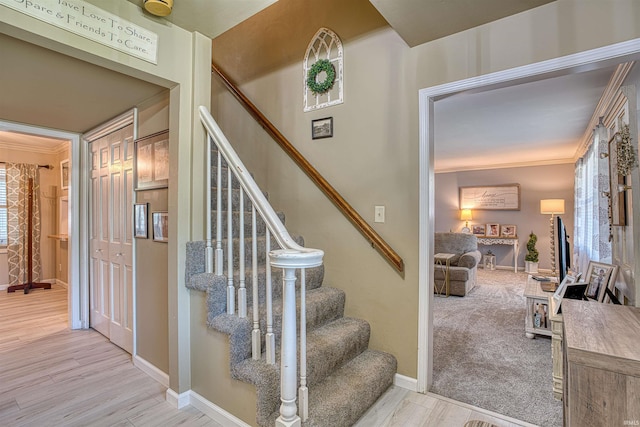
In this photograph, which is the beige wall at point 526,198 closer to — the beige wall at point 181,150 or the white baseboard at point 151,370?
the beige wall at point 181,150

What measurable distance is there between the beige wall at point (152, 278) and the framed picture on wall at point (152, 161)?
0.05 metres

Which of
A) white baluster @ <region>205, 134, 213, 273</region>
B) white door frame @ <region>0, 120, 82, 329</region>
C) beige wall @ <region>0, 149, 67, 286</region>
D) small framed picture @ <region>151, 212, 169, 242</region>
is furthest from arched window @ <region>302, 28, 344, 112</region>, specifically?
beige wall @ <region>0, 149, 67, 286</region>

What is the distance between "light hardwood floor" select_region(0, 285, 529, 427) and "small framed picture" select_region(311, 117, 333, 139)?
1946 mm

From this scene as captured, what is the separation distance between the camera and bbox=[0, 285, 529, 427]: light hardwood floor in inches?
73.4

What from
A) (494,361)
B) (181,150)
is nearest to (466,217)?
(494,361)

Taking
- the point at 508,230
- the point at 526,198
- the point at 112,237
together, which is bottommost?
the point at 508,230

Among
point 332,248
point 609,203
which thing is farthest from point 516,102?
point 332,248

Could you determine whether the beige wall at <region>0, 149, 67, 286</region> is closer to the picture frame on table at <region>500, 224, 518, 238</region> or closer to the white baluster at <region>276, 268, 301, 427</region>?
the white baluster at <region>276, 268, 301, 427</region>

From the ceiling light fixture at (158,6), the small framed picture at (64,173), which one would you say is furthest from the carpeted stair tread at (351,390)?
the small framed picture at (64,173)

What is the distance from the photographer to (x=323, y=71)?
2.60 meters

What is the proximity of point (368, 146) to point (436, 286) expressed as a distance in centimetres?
330

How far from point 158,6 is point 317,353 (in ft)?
6.91

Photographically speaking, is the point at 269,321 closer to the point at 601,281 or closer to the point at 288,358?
the point at 288,358

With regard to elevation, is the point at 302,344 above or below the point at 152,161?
below
